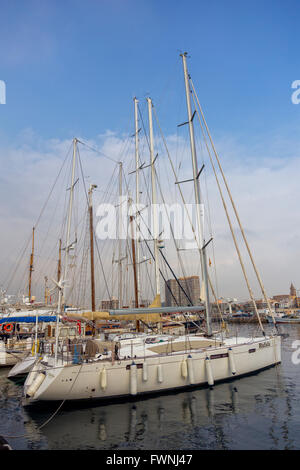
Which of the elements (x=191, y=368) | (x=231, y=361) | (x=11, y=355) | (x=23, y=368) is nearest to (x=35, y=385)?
(x=23, y=368)

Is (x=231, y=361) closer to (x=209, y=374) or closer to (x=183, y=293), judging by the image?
(x=209, y=374)

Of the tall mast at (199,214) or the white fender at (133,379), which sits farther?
the tall mast at (199,214)

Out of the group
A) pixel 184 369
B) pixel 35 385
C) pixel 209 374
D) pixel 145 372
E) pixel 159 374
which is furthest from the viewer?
pixel 209 374

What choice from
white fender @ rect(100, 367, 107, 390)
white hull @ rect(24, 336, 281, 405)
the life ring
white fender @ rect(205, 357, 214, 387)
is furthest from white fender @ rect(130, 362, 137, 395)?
the life ring

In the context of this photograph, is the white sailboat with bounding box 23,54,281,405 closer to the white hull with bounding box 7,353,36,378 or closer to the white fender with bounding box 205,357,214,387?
the white fender with bounding box 205,357,214,387

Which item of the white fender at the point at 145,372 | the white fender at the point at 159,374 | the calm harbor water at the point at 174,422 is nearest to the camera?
the calm harbor water at the point at 174,422

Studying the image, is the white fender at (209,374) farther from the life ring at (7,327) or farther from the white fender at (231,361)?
the life ring at (7,327)

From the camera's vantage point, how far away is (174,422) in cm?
1183

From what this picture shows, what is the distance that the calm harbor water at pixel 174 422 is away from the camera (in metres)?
10.0

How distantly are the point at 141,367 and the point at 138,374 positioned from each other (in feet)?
1.22

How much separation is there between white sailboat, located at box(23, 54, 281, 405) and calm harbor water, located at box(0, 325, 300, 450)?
0.63 meters

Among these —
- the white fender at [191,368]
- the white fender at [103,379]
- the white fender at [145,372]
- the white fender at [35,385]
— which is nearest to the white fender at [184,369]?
the white fender at [191,368]
